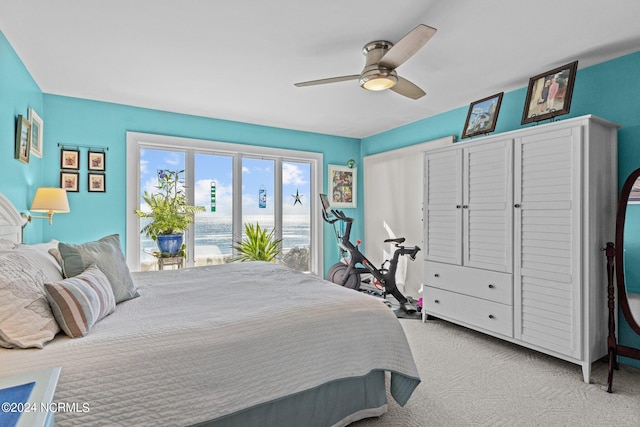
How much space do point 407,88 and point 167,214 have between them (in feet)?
9.42

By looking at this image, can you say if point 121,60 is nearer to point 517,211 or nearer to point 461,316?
point 517,211

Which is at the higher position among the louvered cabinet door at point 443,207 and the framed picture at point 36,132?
the framed picture at point 36,132

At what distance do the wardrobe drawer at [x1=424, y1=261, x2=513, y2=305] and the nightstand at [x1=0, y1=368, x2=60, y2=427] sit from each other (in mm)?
3071

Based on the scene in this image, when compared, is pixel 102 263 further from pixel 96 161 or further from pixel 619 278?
pixel 619 278

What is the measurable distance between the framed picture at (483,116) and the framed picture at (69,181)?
4.23 meters

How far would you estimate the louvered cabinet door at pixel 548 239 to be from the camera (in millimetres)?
2461

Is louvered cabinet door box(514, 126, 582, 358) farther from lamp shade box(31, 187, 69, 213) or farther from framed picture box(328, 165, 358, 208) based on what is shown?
lamp shade box(31, 187, 69, 213)

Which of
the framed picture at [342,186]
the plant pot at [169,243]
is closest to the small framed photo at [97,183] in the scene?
the plant pot at [169,243]

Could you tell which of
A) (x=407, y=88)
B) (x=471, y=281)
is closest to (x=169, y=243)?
(x=407, y=88)

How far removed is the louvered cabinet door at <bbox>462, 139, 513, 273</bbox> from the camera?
2908 mm

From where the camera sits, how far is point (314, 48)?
101 inches

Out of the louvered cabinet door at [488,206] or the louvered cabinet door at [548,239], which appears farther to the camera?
the louvered cabinet door at [488,206]

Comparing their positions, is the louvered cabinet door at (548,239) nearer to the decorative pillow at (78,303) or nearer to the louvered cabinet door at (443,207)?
the louvered cabinet door at (443,207)

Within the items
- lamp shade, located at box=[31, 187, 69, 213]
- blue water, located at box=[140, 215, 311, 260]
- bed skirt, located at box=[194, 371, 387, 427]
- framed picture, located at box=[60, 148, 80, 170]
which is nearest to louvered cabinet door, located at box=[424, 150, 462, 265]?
bed skirt, located at box=[194, 371, 387, 427]
